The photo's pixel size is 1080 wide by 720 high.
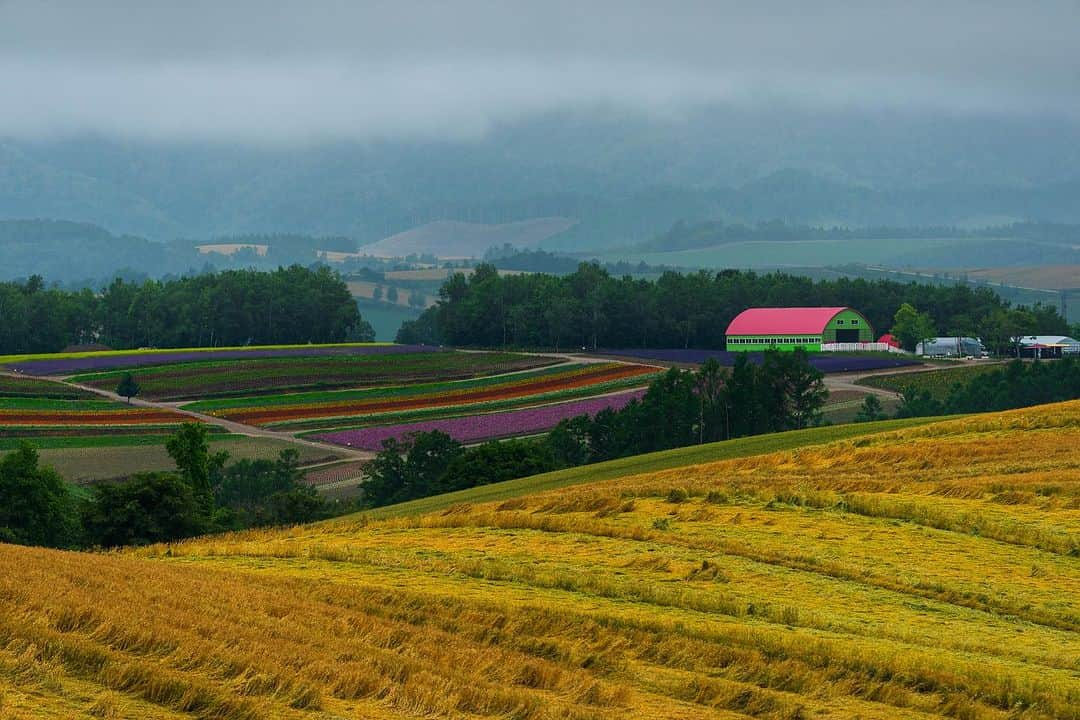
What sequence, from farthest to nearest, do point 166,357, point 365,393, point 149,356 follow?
point 149,356
point 166,357
point 365,393

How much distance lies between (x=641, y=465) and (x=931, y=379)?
7786 centimetres

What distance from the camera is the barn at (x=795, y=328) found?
16912 centimetres

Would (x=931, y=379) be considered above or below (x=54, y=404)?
above

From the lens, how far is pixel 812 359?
155 meters

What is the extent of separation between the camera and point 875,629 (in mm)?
25031

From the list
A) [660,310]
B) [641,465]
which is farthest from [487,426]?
[660,310]

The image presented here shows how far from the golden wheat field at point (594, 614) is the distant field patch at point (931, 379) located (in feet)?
296

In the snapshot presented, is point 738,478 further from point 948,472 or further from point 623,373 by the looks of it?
point 623,373

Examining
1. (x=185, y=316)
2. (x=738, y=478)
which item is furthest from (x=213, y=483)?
(x=185, y=316)

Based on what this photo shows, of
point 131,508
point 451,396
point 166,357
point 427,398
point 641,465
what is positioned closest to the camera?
point 131,508

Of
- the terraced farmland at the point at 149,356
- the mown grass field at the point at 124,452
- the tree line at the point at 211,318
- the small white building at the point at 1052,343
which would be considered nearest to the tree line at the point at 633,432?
the mown grass field at the point at 124,452

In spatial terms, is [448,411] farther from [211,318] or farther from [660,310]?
[211,318]

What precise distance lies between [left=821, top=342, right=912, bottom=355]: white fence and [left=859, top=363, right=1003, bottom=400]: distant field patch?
85.0ft

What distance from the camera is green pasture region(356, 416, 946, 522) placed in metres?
56.3
